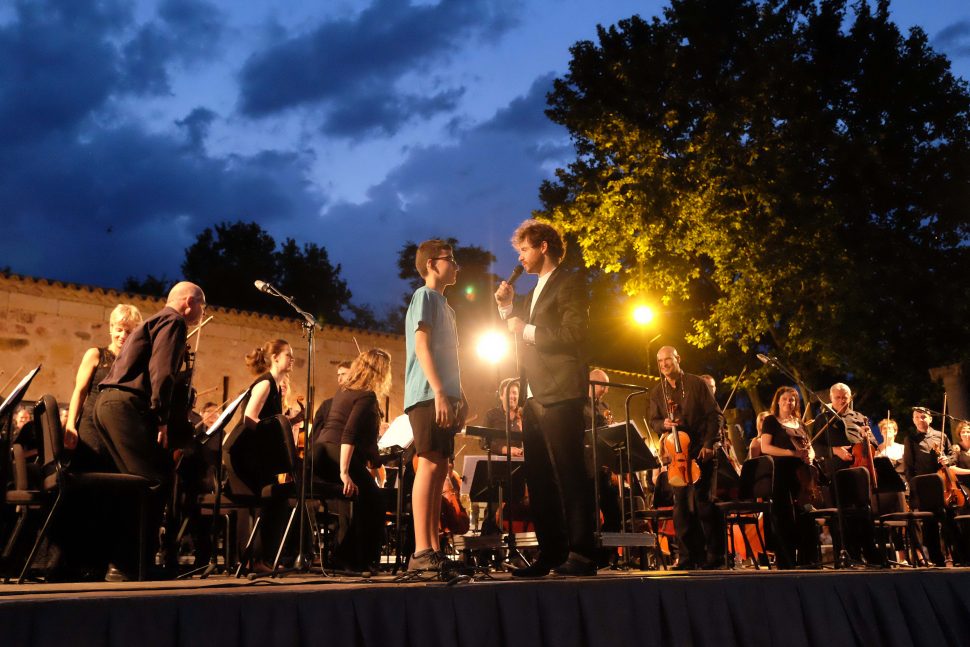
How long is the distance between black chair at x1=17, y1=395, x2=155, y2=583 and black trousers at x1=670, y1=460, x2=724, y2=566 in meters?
4.02

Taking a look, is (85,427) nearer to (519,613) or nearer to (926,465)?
(519,613)

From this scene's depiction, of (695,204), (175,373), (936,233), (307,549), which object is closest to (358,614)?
(175,373)

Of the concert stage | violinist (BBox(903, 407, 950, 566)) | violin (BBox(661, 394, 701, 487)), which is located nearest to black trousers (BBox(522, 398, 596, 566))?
the concert stage

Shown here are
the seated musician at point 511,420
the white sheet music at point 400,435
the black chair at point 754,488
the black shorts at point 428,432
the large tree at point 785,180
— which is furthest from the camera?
the large tree at point 785,180

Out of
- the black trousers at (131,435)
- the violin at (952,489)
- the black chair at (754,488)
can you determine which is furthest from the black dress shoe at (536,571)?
the violin at (952,489)

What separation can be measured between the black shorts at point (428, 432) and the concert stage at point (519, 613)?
0.91 meters

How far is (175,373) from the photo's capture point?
4.59 meters

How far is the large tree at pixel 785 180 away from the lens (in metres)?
17.5

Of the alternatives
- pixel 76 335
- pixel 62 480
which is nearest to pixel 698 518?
pixel 62 480

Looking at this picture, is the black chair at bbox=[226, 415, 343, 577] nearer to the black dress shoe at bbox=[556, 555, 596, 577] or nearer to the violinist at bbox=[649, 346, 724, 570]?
the black dress shoe at bbox=[556, 555, 596, 577]

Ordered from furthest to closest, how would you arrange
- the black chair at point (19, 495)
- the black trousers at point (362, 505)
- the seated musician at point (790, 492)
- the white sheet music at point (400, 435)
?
1. the seated musician at point (790, 492)
2. the white sheet music at point (400, 435)
3. the black trousers at point (362, 505)
4. the black chair at point (19, 495)

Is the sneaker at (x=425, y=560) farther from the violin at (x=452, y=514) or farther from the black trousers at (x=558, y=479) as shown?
the violin at (x=452, y=514)

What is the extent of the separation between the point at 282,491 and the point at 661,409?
319 centimetres

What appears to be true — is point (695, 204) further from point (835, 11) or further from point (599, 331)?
point (599, 331)
